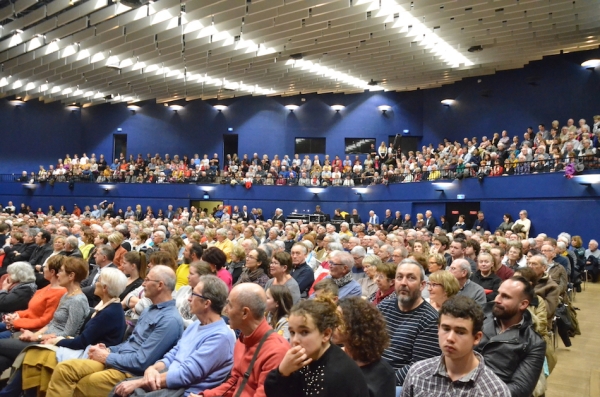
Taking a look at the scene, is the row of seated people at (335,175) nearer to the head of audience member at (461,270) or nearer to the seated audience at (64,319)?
the head of audience member at (461,270)

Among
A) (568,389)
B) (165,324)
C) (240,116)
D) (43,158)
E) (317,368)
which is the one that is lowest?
(568,389)

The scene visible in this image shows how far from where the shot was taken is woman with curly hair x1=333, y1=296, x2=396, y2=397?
227 cm

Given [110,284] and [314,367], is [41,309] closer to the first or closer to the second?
[110,284]

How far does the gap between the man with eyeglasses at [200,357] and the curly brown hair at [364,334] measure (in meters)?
1.04

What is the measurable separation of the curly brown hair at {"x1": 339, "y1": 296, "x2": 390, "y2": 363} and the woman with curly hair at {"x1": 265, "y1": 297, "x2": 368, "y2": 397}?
221 mm

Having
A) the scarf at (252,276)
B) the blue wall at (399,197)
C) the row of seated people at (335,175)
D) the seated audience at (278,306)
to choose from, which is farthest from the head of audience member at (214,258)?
the blue wall at (399,197)

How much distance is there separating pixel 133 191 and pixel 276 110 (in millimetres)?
7142

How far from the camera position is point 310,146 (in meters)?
21.5

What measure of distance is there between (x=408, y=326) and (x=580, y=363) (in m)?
3.06

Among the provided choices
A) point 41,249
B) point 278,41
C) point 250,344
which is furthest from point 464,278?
point 278,41

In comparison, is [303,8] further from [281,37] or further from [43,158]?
[43,158]

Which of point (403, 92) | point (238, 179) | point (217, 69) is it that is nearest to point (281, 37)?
point (217, 69)

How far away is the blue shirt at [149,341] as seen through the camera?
128 inches

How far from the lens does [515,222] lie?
12.7 metres
